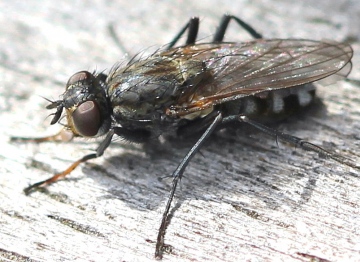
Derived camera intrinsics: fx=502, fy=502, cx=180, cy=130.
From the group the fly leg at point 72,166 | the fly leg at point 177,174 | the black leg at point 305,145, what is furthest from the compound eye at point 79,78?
the black leg at point 305,145

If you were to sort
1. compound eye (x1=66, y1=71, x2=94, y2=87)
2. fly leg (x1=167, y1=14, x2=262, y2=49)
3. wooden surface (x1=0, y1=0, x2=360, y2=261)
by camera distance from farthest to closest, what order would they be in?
fly leg (x1=167, y1=14, x2=262, y2=49) → compound eye (x1=66, y1=71, x2=94, y2=87) → wooden surface (x1=0, y1=0, x2=360, y2=261)

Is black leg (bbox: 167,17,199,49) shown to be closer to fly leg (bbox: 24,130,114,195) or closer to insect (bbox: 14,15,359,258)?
insect (bbox: 14,15,359,258)

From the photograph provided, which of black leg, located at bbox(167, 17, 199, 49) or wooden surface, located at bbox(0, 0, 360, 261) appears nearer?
wooden surface, located at bbox(0, 0, 360, 261)

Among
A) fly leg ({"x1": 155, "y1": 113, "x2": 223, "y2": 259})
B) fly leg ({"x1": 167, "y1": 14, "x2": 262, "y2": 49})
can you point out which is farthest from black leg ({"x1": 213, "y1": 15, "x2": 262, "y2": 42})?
fly leg ({"x1": 155, "y1": 113, "x2": 223, "y2": 259})

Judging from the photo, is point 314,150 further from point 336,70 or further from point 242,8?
point 242,8

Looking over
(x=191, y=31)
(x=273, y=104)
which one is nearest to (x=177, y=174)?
(x=273, y=104)

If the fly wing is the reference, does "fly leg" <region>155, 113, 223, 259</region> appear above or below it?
below

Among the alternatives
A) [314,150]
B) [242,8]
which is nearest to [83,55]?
[242,8]
